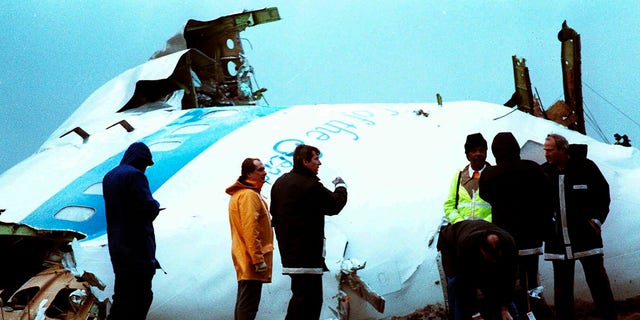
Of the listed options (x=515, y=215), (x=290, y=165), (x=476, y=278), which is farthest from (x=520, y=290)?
(x=290, y=165)

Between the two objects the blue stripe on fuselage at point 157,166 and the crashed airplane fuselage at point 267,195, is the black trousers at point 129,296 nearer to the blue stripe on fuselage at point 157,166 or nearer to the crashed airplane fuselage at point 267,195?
the crashed airplane fuselage at point 267,195

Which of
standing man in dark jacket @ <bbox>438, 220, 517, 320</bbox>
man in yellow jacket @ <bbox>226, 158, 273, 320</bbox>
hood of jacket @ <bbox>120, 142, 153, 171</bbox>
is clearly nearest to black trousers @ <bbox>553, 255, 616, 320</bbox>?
standing man in dark jacket @ <bbox>438, 220, 517, 320</bbox>

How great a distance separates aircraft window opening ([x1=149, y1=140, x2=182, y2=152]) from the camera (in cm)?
889

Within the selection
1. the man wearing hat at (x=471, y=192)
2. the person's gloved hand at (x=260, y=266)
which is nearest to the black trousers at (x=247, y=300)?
the person's gloved hand at (x=260, y=266)

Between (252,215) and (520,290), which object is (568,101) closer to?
(520,290)

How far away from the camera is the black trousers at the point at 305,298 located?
6.33 m

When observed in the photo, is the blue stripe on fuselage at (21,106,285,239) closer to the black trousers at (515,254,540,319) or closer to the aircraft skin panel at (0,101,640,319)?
the aircraft skin panel at (0,101,640,319)

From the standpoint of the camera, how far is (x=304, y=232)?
252 inches

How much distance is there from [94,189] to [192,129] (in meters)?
1.44

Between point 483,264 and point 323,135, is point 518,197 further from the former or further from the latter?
point 323,135

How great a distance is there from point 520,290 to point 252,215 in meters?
2.20

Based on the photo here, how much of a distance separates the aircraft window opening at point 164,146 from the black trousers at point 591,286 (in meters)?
4.25

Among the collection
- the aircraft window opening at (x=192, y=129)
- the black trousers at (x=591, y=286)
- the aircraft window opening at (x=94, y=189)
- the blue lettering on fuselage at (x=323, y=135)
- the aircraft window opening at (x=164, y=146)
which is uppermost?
the aircraft window opening at (x=192, y=129)

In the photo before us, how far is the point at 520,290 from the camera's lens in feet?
20.9
